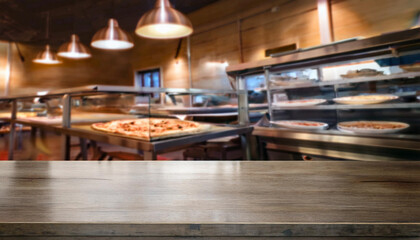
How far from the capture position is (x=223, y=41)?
5.45 metres

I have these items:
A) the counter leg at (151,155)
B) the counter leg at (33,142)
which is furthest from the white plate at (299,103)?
the counter leg at (33,142)

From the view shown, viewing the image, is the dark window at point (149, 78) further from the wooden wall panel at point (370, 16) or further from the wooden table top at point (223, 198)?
the wooden table top at point (223, 198)

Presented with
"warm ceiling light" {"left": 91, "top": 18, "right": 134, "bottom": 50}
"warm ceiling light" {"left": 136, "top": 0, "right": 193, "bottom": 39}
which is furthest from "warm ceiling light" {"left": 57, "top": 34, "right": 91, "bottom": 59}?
"warm ceiling light" {"left": 136, "top": 0, "right": 193, "bottom": 39}

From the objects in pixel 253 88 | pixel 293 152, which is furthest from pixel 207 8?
pixel 293 152

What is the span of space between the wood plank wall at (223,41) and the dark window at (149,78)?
0.81ft

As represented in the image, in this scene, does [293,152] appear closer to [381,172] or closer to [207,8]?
[381,172]

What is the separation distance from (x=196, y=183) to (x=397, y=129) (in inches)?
59.4

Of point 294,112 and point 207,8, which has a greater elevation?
point 207,8

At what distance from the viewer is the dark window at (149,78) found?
7341mm

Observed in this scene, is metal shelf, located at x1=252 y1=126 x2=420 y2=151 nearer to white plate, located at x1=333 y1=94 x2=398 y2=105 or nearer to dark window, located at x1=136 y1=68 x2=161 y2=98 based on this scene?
white plate, located at x1=333 y1=94 x2=398 y2=105

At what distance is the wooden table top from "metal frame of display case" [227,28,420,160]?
1.06 m

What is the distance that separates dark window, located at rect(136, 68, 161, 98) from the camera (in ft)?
24.1

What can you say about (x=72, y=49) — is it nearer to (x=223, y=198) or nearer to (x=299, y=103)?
(x=299, y=103)

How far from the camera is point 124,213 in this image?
12.2 inches
